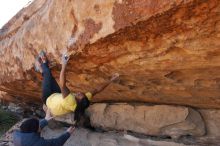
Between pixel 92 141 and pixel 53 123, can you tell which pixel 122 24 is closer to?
pixel 92 141

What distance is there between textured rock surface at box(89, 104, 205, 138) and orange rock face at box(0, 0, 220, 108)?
6.4 inches

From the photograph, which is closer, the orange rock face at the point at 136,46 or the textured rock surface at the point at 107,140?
the orange rock face at the point at 136,46

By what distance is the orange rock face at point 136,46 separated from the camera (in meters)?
4.10

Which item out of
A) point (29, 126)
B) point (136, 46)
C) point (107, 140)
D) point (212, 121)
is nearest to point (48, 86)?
point (29, 126)

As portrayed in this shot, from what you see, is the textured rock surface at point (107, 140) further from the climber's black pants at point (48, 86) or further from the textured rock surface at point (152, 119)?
the climber's black pants at point (48, 86)

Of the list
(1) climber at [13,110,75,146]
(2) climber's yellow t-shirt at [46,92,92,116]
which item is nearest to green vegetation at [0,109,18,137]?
(2) climber's yellow t-shirt at [46,92,92,116]

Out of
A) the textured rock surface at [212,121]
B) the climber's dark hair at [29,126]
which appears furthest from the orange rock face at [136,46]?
the climber's dark hair at [29,126]

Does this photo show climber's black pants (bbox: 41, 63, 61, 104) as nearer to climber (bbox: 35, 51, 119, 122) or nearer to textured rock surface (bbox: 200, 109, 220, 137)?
climber (bbox: 35, 51, 119, 122)

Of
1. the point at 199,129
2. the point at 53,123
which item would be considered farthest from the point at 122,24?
the point at 53,123

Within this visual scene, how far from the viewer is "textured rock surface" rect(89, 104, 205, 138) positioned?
6.36 m

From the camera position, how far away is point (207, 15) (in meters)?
3.86

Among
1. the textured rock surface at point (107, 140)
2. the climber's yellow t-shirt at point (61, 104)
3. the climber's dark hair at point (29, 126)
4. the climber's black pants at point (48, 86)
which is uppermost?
the climber's black pants at point (48, 86)

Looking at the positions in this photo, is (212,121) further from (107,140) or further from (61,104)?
(61,104)

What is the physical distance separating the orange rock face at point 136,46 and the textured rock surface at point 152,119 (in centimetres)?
16
